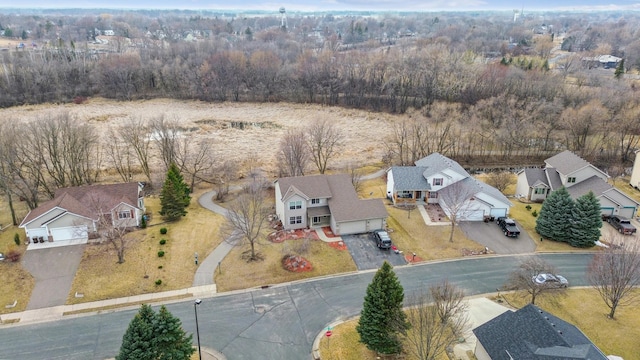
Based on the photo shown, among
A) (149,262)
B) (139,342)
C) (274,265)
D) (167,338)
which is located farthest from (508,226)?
(139,342)

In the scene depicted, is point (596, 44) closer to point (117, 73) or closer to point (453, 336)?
point (117, 73)

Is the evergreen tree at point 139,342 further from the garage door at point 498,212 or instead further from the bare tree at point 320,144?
the bare tree at point 320,144

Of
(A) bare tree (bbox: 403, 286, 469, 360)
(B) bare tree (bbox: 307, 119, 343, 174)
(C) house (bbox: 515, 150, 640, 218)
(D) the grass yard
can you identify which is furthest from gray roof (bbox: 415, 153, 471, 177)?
(D) the grass yard

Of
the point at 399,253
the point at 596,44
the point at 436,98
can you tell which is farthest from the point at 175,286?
the point at 596,44

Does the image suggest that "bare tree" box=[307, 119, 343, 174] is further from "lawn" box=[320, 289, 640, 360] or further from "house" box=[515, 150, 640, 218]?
"lawn" box=[320, 289, 640, 360]

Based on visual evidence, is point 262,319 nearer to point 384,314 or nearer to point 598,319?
point 384,314

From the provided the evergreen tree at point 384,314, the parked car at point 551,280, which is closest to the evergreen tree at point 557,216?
the parked car at point 551,280
